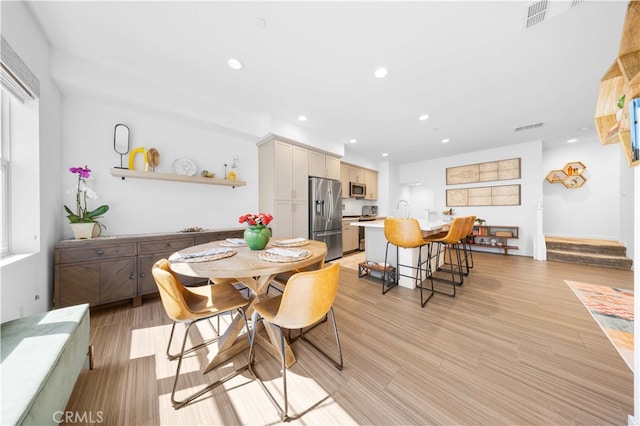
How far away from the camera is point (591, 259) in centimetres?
379

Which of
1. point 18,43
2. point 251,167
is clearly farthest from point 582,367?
point 18,43

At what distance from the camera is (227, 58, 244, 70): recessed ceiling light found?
213cm

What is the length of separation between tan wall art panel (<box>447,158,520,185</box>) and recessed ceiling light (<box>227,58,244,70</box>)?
5.91 meters

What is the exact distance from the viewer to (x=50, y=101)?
6.54 ft

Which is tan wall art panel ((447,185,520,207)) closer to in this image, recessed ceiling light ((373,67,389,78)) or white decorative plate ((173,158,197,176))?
recessed ceiling light ((373,67,389,78))

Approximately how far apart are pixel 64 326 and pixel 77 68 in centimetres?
263

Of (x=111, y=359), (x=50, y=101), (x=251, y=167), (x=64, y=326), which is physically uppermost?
(x=50, y=101)

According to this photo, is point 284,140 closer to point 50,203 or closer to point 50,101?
point 50,101

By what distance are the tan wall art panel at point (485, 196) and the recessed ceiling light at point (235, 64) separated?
5.99 m

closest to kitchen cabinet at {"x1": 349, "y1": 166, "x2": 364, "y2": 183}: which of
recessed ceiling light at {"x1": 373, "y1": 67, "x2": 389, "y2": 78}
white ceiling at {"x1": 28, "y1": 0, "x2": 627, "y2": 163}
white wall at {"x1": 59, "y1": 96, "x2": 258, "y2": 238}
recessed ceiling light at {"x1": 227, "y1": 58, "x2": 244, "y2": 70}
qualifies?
white ceiling at {"x1": 28, "y1": 0, "x2": 627, "y2": 163}

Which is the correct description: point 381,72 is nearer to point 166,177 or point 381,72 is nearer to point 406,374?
point 406,374

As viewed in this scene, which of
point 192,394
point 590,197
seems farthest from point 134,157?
point 590,197

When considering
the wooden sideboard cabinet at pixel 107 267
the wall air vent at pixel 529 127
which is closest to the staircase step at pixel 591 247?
the wall air vent at pixel 529 127

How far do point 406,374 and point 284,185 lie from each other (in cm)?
308
